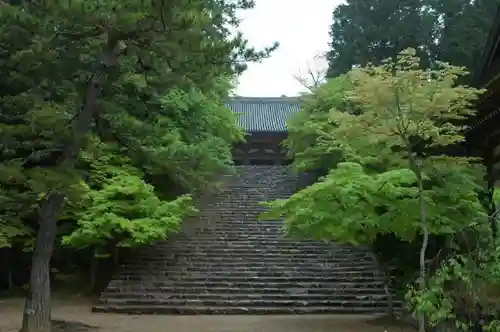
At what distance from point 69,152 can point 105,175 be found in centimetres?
538

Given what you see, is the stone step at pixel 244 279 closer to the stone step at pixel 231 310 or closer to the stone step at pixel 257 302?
the stone step at pixel 257 302

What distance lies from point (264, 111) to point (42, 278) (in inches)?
1077

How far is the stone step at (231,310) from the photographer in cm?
1367

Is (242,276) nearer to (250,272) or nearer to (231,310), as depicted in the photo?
(250,272)

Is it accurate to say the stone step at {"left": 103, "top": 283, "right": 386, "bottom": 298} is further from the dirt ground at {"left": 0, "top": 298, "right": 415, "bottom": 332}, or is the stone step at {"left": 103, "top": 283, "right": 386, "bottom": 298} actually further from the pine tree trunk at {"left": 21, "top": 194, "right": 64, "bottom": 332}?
the pine tree trunk at {"left": 21, "top": 194, "right": 64, "bottom": 332}

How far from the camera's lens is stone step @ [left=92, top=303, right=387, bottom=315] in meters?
13.7

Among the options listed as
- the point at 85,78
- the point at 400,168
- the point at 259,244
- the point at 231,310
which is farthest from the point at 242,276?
the point at 85,78

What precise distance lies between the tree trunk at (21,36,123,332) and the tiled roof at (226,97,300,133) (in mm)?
23522

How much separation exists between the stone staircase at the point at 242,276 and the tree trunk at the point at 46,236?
427 cm

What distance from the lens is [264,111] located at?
1428 inches

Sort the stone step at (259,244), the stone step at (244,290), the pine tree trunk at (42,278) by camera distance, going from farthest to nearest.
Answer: the stone step at (259,244), the stone step at (244,290), the pine tree trunk at (42,278)

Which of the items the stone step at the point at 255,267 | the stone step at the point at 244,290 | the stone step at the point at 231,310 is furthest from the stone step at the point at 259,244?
the stone step at the point at 231,310

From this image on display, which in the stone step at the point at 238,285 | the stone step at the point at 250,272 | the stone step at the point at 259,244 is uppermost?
the stone step at the point at 259,244

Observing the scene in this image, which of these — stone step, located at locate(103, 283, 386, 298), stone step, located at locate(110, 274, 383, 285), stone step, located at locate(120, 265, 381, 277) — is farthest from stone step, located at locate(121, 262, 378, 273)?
stone step, located at locate(103, 283, 386, 298)
